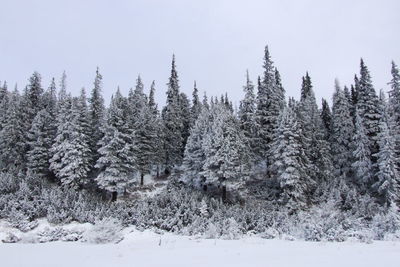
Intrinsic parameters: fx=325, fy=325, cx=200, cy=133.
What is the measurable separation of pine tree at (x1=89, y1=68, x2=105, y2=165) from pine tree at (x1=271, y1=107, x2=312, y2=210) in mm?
20867

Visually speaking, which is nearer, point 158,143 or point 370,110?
point 370,110

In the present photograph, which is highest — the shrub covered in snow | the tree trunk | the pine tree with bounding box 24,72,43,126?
the pine tree with bounding box 24,72,43,126

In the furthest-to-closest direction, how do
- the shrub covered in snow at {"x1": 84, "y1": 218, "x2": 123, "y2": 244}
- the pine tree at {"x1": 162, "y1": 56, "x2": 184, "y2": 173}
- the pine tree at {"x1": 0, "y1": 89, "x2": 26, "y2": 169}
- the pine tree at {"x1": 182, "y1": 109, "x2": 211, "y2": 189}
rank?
the pine tree at {"x1": 162, "y1": 56, "x2": 184, "y2": 173} → the pine tree at {"x1": 0, "y1": 89, "x2": 26, "y2": 169} → the pine tree at {"x1": 182, "y1": 109, "x2": 211, "y2": 189} → the shrub covered in snow at {"x1": 84, "y1": 218, "x2": 123, "y2": 244}

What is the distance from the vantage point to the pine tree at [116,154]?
3584 centimetres

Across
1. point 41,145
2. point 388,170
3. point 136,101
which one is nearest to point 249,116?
point 388,170

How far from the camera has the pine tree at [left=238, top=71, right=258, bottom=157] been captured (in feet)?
141

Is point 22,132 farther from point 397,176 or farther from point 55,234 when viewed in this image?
point 397,176

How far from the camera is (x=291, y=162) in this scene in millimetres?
34188

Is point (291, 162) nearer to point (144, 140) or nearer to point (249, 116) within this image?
point (249, 116)

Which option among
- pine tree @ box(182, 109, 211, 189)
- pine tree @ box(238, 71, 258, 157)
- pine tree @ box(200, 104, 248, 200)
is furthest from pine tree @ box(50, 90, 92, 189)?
pine tree @ box(238, 71, 258, 157)

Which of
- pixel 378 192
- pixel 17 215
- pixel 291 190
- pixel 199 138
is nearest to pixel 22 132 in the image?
pixel 17 215

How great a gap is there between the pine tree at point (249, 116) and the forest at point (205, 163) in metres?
0.18

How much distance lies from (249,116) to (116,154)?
59.8 ft

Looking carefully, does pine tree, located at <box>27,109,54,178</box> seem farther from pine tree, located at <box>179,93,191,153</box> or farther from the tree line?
pine tree, located at <box>179,93,191,153</box>
